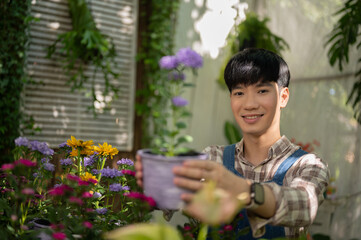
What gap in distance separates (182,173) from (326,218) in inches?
109

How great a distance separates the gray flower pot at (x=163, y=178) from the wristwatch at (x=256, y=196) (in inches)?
4.9

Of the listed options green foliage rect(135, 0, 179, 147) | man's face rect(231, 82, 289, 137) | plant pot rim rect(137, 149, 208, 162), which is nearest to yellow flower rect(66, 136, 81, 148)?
plant pot rim rect(137, 149, 208, 162)

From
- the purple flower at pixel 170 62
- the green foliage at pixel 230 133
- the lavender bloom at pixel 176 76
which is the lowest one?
the green foliage at pixel 230 133

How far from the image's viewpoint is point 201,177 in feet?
2.28

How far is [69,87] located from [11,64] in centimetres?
60

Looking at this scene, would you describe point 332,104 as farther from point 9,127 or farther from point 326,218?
point 9,127

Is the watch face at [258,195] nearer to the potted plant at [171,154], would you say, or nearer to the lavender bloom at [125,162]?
the potted plant at [171,154]

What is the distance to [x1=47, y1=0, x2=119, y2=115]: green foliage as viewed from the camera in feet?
10.1

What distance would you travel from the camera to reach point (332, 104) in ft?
10.5

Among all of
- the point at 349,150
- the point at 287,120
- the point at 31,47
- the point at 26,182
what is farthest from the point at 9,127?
the point at 349,150

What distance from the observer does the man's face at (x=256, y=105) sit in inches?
45.3

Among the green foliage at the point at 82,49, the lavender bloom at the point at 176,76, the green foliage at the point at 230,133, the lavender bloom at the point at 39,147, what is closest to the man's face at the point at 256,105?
the lavender bloom at the point at 176,76

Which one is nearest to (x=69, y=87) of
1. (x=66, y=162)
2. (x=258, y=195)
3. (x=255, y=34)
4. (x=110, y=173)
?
(x=255, y=34)

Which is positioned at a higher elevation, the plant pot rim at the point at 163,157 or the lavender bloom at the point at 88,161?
the plant pot rim at the point at 163,157
